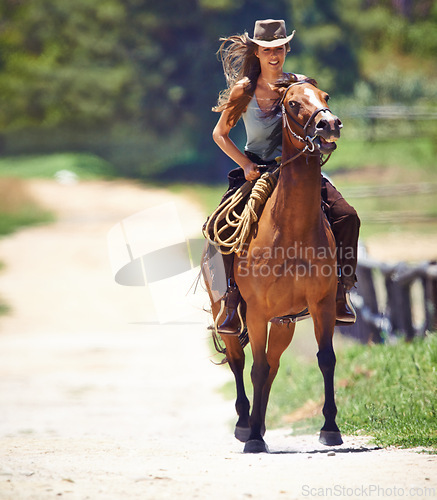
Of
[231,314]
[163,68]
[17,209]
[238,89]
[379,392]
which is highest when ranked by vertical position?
[238,89]

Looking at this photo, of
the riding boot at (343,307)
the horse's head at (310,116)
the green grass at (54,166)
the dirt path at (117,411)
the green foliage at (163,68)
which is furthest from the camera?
the green grass at (54,166)

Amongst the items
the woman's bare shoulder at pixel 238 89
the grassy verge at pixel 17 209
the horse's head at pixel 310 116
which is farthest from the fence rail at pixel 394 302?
the grassy verge at pixel 17 209

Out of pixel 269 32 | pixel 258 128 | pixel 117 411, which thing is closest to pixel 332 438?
pixel 258 128

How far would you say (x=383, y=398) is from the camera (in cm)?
852

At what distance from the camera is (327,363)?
22.6 feet

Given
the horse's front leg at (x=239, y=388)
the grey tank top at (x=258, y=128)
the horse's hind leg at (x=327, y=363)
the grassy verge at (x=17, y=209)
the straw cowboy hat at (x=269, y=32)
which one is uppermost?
the straw cowboy hat at (x=269, y=32)

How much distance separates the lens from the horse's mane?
22.9ft

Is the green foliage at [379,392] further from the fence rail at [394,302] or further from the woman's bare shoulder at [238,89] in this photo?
the woman's bare shoulder at [238,89]

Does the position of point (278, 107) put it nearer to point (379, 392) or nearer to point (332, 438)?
point (332, 438)

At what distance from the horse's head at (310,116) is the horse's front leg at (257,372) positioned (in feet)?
4.79

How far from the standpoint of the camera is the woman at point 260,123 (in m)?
7.16

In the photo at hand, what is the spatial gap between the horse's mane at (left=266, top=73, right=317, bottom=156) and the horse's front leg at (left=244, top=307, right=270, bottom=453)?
1379 millimetres

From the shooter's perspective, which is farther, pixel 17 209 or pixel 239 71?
pixel 17 209

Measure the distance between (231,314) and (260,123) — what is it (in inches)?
62.4
